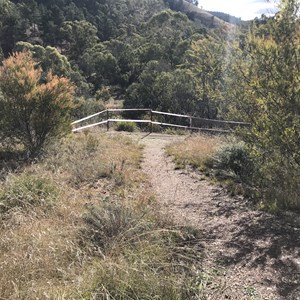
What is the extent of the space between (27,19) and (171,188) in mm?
78384

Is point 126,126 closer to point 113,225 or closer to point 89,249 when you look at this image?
point 113,225

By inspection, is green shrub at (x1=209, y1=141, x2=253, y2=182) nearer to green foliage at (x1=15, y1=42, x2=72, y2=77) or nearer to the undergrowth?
the undergrowth

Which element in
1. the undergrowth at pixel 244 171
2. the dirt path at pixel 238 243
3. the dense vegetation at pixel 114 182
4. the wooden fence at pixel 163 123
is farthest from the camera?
the wooden fence at pixel 163 123

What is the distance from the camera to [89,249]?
3.67 metres

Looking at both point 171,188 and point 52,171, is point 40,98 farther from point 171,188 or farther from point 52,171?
point 171,188

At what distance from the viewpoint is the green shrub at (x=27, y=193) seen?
199 inches

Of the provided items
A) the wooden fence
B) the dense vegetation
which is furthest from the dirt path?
the wooden fence

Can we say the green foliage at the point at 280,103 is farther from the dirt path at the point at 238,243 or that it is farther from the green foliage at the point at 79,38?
the green foliage at the point at 79,38

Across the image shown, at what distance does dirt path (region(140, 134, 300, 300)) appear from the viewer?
11.4 feet

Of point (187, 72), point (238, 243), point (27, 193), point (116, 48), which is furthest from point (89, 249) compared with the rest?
point (116, 48)

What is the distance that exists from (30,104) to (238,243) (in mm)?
6184

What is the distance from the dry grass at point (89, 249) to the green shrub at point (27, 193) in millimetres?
18

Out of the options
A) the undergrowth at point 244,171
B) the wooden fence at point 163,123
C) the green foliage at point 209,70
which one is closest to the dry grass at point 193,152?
the undergrowth at point 244,171

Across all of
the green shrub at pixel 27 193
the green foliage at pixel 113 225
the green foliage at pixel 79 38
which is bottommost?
the green shrub at pixel 27 193
